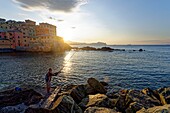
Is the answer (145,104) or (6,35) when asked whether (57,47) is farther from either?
(145,104)

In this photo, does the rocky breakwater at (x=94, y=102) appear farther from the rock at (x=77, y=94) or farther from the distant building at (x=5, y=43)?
the distant building at (x=5, y=43)

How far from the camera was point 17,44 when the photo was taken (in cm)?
9381

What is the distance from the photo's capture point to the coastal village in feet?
300

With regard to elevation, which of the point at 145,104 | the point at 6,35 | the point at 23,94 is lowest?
the point at 23,94

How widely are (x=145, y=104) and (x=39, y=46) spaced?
93.3 meters

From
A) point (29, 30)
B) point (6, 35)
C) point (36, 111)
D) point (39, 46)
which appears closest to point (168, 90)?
point (36, 111)

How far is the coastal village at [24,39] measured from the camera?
91.3 m

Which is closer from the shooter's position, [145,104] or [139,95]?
[145,104]

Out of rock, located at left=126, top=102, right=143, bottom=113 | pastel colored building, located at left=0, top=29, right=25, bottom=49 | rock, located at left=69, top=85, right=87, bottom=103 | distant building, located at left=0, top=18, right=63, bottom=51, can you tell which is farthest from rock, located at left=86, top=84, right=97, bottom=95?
pastel colored building, located at left=0, top=29, right=25, bottom=49

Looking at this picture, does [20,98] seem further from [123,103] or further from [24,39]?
[24,39]

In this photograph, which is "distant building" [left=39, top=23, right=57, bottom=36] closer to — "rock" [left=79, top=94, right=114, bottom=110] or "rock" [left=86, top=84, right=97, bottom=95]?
"rock" [left=86, top=84, right=97, bottom=95]

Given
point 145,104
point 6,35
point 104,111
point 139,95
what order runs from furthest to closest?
point 6,35, point 139,95, point 145,104, point 104,111

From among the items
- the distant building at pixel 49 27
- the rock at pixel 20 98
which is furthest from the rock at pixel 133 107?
the distant building at pixel 49 27

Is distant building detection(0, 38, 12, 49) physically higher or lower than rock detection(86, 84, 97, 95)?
higher
